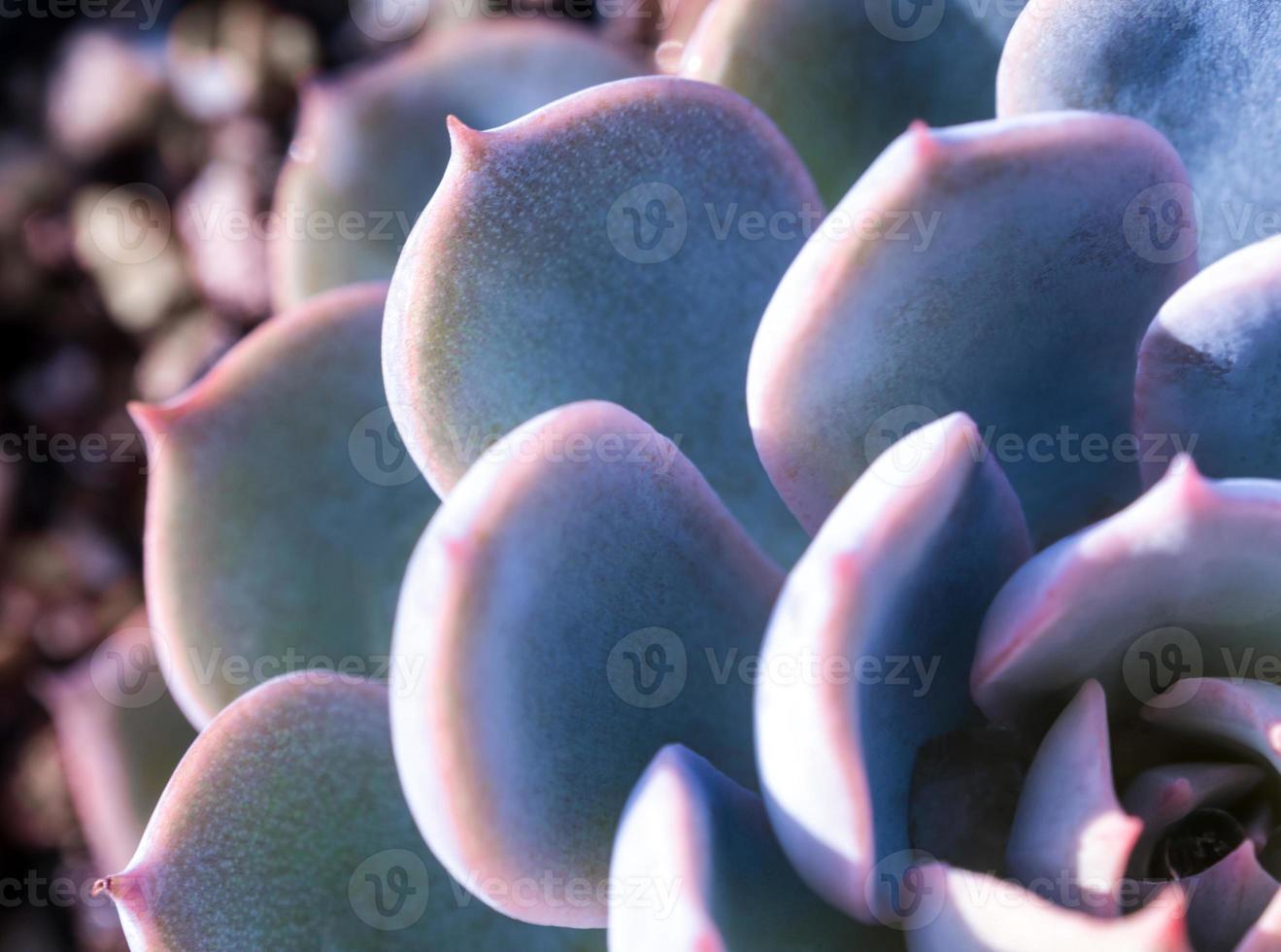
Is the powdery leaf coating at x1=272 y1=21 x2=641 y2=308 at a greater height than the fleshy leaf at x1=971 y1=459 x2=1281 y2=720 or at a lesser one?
greater

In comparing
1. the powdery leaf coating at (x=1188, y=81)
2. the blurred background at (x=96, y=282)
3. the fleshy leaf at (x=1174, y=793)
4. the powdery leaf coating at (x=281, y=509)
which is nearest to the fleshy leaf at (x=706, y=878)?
the fleshy leaf at (x=1174, y=793)

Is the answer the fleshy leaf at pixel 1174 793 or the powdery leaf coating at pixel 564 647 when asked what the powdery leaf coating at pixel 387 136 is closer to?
the powdery leaf coating at pixel 564 647

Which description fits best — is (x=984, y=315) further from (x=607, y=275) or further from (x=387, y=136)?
(x=387, y=136)

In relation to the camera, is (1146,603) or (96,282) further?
(96,282)

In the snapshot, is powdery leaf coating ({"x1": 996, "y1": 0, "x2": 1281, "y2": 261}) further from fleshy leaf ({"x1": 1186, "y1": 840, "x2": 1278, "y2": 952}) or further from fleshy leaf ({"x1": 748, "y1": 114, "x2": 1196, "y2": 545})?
fleshy leaf ({"x1": 1186, "y1": 840, "x2": 1278, "y2": 952})

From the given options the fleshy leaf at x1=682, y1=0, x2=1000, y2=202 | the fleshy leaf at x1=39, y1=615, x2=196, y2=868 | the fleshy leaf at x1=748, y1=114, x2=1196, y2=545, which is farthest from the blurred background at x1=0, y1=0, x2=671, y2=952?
the fleshy leaf at x1=748, y1=114, x2=1196, y2=545

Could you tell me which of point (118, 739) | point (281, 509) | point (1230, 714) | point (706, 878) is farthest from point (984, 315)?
point (118, 739)

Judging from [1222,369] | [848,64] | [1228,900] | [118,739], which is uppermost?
[848,64]

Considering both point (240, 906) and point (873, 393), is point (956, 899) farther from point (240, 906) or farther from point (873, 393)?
point (240, 906)
